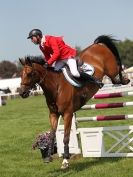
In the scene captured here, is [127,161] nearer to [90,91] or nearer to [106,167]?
[106,167]

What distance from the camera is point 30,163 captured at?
8.88 m

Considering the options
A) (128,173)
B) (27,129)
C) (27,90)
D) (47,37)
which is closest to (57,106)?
(27,90)

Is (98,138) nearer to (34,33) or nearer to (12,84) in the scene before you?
(34,33)

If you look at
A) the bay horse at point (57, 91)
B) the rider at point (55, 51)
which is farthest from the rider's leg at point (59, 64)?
the bay horse at point (57, 91)

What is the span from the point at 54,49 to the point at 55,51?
43 mm

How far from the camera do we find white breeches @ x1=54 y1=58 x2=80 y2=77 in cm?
817

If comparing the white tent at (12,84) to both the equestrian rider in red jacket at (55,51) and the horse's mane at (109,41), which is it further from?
the equestrian rider in red jacket at (55,51)

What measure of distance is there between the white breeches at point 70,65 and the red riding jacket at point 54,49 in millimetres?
81

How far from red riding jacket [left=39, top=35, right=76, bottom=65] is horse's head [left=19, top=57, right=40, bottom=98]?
348 millimetres

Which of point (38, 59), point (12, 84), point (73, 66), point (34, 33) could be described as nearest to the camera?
point (34, 33)

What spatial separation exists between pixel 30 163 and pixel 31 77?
196 centimetres

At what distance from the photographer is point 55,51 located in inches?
313

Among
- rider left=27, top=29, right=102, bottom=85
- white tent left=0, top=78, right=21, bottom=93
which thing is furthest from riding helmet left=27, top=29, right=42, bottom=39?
white tent left=0, top=78, right=21, bottom=93

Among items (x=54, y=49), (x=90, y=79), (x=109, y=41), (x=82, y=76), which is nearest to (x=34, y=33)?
(x=54, y=49)
